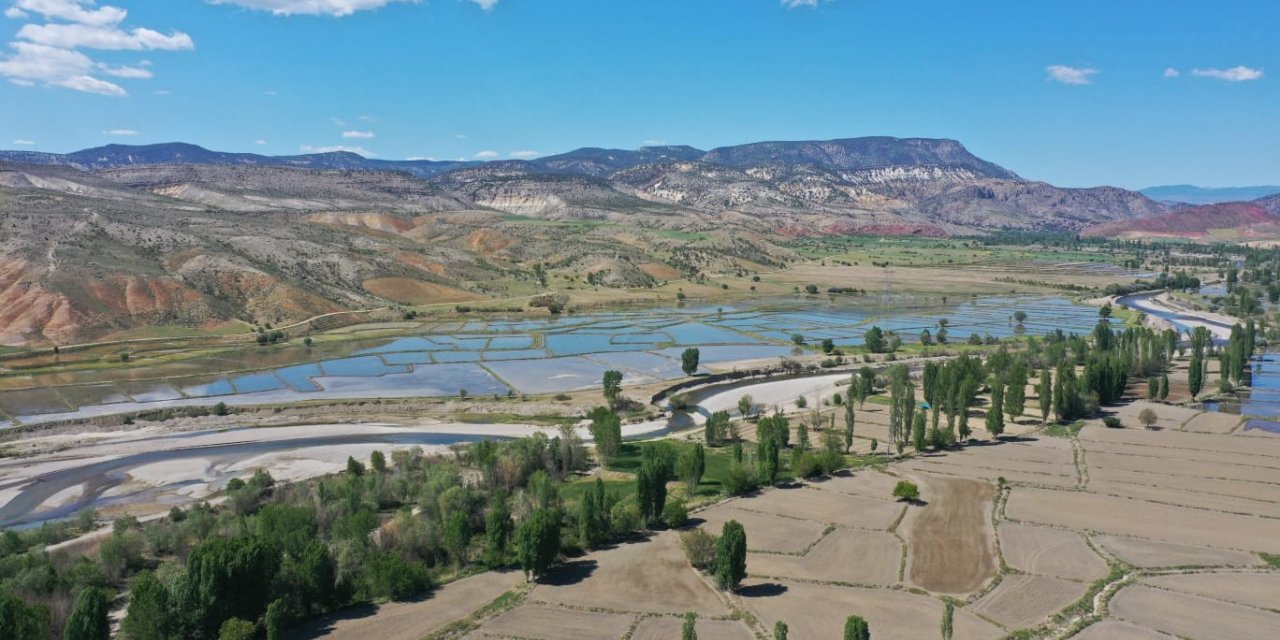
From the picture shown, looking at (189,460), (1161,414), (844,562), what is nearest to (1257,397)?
(1161,414)

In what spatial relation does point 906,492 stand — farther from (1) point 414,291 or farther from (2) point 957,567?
(1) point 414,291

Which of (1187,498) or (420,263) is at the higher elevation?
(420,263)

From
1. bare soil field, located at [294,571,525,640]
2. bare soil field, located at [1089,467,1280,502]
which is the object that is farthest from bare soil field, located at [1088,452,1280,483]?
bare soil field, located at [294,571,525,640]

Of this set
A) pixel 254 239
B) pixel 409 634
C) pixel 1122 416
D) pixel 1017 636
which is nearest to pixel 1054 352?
pixel 1122 416

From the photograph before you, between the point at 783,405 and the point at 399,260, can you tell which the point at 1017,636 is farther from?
the point at 399,260

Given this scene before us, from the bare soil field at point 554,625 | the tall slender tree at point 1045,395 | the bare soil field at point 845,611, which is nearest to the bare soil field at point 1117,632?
the bare soil field at point 845,611

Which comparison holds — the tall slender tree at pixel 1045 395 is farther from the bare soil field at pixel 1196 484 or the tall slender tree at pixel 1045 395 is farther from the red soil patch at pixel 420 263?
the red soil patch at pixel 420 263
